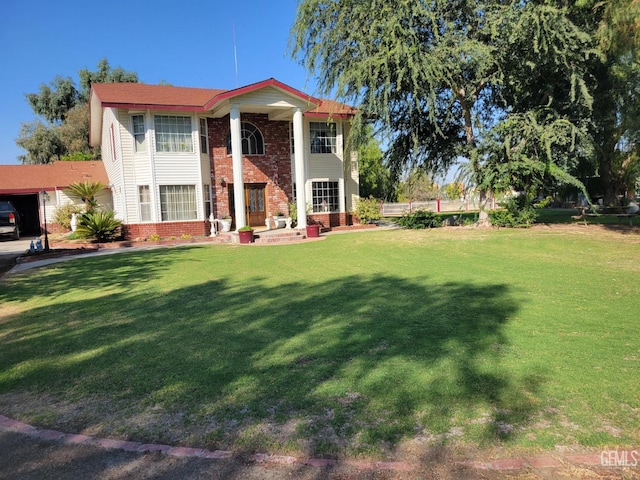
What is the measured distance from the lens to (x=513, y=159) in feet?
56.8

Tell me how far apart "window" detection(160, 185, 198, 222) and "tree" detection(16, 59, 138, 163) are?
1995 centimetres

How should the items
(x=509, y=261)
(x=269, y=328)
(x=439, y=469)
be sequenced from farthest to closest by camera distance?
(x=509, y=261) < (x=269, y=328) < (x=439, y=469)

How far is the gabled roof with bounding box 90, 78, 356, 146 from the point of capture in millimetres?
18422

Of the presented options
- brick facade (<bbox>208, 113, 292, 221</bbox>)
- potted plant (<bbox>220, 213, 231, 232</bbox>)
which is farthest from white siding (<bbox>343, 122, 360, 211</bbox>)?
potted plant (<bbox>220, 213, 231, 232</bbox>)

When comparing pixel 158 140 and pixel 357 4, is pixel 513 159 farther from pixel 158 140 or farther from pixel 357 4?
pixel 158 140

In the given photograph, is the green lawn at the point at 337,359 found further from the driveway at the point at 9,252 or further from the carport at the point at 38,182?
the carport at the point at 38,182

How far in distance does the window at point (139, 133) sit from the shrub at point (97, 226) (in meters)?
3.31

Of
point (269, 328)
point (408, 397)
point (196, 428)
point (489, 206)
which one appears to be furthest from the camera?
point (489, 206)

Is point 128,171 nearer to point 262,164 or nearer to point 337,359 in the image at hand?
point 262,164

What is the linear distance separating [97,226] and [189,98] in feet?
24.3

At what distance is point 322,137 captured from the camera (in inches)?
893

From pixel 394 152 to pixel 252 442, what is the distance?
759 inches

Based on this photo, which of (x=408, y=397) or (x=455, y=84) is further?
(x=455, y=84)

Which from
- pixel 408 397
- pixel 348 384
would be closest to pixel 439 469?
pixel 408 397
